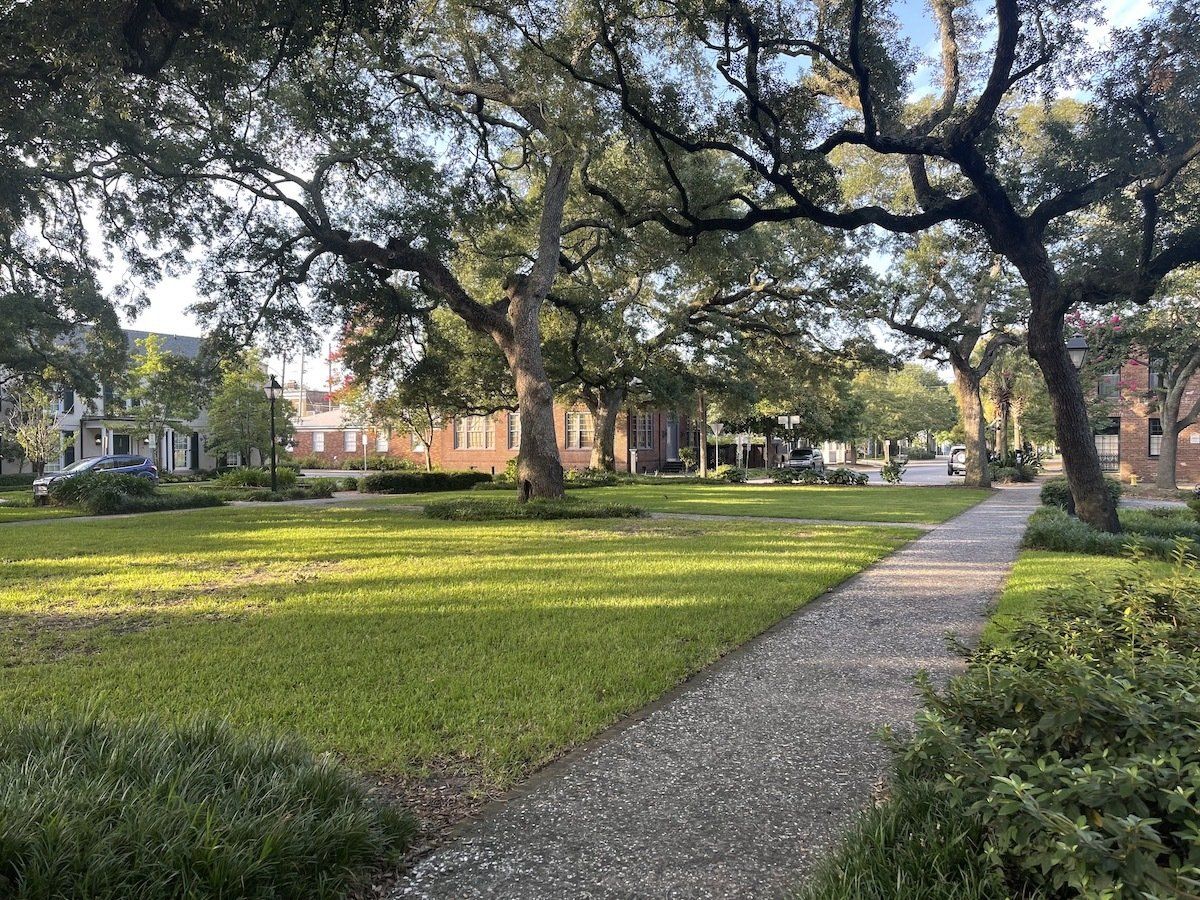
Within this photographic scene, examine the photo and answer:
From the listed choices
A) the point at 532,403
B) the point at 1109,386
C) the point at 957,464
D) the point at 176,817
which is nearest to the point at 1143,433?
the point at 1109,386

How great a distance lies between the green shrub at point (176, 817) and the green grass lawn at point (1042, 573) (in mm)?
4422

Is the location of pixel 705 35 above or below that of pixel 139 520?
above

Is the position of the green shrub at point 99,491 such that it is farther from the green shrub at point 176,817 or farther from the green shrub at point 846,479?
the green shrub at point 846,479

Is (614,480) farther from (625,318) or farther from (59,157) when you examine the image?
(59,157)

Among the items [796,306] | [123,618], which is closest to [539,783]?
[123,618]

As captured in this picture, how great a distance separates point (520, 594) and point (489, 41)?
11.4 meters

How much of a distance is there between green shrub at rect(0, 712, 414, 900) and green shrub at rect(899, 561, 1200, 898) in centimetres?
203

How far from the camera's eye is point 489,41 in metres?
13.7

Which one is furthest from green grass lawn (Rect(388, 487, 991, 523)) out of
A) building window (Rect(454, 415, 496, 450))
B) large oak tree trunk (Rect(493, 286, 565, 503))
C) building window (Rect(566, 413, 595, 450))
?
building window (Rect(454, 415, 496, 450))

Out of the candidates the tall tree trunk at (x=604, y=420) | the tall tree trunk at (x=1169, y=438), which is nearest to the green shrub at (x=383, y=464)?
the tall tree trunk at (x=604, y=420)

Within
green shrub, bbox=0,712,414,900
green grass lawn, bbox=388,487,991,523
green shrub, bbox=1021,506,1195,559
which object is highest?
green shrub, bbox=0,712,414,900

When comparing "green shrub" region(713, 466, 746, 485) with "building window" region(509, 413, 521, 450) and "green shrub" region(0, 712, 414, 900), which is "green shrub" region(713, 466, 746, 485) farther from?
"green shrub" region(0, 712, 414, 900)

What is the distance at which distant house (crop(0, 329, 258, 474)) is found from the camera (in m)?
39.2

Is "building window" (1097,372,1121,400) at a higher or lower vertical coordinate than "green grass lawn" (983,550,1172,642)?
higher
